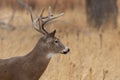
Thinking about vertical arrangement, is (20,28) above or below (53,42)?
below

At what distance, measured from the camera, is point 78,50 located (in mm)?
10938

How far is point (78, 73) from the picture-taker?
9320 mm

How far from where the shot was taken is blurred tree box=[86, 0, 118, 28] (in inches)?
608

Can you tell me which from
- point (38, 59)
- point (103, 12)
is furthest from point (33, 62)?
point (103, 12)

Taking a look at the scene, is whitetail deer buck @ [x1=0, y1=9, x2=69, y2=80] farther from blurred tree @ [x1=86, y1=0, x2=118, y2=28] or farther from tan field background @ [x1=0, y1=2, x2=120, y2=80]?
blurred tree @ [x1=86, y1=0, x2=118, y2=28]

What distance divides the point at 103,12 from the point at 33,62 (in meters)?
7.47

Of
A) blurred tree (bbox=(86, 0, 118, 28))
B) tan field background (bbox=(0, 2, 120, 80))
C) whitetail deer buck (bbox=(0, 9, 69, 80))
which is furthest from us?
blurred tree (bbox=(86, 0, 118, 28))

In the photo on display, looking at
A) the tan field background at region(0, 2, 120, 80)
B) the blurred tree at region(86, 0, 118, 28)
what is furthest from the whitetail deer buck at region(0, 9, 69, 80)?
the blurred tree at region(86, 0, 118, 28)

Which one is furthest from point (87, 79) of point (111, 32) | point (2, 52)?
point (111, 32)

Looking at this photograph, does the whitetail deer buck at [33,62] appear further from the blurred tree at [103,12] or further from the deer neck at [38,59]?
the blurred tree at [103,12]

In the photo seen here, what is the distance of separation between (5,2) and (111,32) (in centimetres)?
731

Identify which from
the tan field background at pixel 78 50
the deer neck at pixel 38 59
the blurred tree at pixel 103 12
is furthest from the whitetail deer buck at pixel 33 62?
the blurred tree at pixel 103 12

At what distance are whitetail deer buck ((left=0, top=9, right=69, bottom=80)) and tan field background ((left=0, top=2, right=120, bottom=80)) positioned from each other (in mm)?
451

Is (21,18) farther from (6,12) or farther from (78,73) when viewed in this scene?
(78,73)
